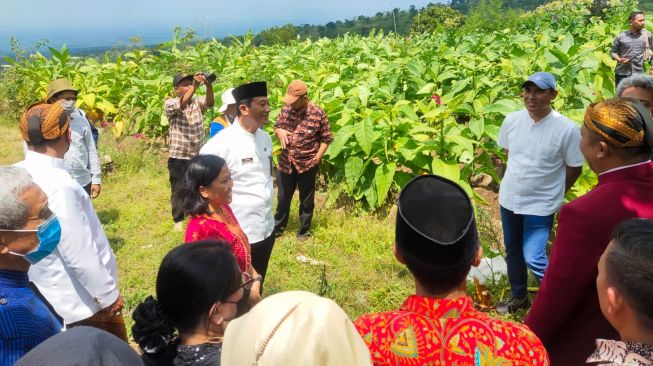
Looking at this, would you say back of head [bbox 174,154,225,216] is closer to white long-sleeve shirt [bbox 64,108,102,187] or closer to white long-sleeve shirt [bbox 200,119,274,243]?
white long-sleeve shirt [bbox 200,119,274,243]

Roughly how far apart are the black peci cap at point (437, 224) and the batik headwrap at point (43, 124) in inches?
84.2

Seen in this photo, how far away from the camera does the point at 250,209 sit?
311 centimetres

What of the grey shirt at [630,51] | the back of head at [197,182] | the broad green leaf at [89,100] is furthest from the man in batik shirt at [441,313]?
the broad green leaf at [89,100]

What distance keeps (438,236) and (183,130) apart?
169 inches

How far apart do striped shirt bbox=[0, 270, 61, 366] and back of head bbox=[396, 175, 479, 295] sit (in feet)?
4.32

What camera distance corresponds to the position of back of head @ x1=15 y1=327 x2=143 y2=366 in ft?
4.02

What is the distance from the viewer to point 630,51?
24.9 feet

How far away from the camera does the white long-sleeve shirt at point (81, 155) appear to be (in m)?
4.49

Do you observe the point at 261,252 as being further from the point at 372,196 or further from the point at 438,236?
the point at 372,196

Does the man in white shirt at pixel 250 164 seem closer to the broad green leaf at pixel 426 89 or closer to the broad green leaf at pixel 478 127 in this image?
the broad green leaf at pixel 478 127

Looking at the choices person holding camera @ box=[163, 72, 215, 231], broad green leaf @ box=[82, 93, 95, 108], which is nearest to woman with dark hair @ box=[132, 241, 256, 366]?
person holding camera @ box=[163, 72, 215, 231]

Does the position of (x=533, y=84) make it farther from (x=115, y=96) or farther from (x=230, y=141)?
(x=115, y=96)

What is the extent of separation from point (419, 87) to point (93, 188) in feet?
14.6

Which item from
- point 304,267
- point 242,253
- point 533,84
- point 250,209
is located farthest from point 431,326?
point 304,267
